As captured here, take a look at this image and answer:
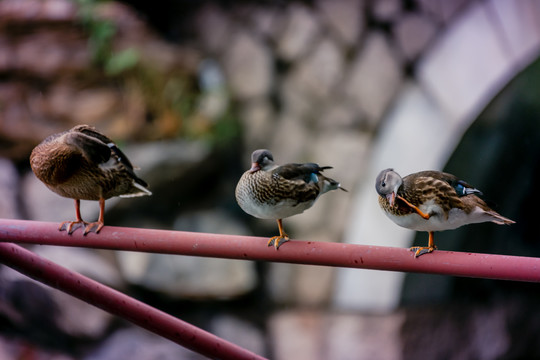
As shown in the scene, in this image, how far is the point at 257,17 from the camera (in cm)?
229

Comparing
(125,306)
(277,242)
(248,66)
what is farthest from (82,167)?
(248,66)

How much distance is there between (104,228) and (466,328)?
1.63 metres

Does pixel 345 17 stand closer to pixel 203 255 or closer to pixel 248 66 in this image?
pixel 248 66

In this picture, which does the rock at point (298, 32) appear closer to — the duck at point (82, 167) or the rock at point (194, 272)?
the rock at point (194, 272)

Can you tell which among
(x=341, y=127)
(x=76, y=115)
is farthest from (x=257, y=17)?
(x=76, y=115)

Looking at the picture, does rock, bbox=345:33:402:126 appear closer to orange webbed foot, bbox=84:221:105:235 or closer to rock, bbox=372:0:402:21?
rock, bbox=372:0:402:21

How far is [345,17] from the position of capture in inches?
84.7

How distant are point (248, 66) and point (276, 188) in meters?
1.40

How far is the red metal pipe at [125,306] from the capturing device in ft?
2.97

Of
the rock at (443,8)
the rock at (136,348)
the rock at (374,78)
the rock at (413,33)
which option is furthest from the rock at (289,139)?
the rock at (136,348)

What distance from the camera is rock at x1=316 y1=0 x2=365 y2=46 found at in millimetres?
2131

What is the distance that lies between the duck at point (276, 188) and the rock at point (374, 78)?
1.17m

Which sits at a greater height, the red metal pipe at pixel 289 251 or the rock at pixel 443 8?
the rock at pixel 443 8

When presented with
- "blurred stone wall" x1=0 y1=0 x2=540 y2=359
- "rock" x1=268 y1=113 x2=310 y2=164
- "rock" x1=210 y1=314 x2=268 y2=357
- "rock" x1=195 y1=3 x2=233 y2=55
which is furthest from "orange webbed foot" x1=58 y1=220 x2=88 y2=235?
"rock" x1=195 y1=3 x2=233 y2=55
